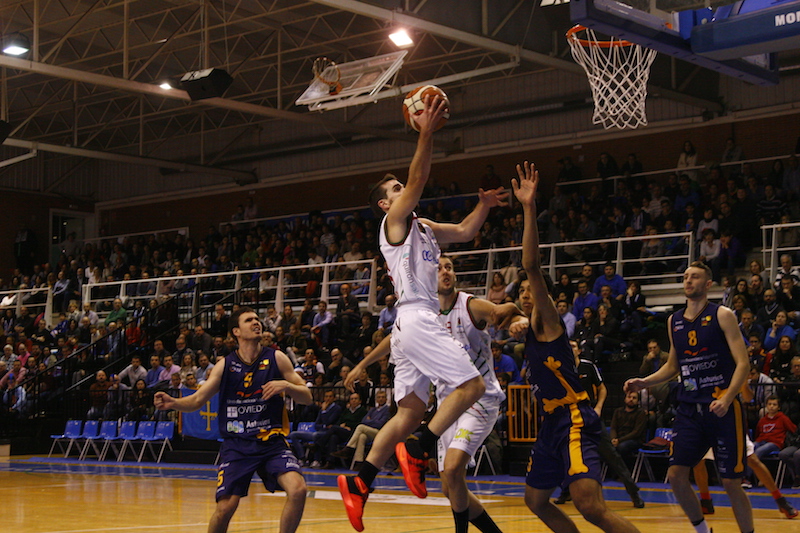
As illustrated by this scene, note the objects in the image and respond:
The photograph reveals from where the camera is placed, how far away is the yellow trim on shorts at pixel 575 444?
5.66 meters

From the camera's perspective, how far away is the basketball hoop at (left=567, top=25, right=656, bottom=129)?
34.4 feet

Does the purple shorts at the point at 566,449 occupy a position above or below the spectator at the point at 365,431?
above

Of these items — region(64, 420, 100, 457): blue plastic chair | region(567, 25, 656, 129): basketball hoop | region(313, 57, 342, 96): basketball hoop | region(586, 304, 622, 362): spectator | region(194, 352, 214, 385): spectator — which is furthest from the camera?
region(64, 420, 100, 457): blue plastic chair

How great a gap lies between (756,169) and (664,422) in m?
10.5

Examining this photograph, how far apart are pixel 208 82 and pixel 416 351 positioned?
1286 cm

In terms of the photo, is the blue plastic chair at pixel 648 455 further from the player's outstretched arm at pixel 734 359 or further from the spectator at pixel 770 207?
the spectator at pixel 770 207

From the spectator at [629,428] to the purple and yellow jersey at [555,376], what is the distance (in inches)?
273

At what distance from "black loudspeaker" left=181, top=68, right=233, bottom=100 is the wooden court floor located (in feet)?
22.5

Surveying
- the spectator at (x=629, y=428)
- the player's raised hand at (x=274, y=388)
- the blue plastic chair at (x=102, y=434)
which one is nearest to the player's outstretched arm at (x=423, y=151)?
the player's raised hand at (x=274, y=388)

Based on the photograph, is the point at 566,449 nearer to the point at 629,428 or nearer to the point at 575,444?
the point at 575,444

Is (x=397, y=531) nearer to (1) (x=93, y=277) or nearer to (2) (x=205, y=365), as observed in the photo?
(2) (x=205, y=365)

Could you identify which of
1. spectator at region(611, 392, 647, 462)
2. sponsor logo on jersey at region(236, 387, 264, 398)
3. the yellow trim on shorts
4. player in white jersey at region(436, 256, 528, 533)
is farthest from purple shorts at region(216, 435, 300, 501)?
spectator at region(611, 392, 647, 462)

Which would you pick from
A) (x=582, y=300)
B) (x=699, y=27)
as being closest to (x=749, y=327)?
(x=582, y=300)

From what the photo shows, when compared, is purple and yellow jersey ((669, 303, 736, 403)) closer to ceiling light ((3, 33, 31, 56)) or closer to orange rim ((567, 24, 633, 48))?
orange rim ((567, 24, 633, 48))
